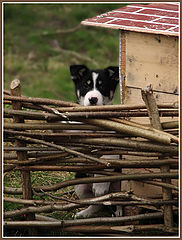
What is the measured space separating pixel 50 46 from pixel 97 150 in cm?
584

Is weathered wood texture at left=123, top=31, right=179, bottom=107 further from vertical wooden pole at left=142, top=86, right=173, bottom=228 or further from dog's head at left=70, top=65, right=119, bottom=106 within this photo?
dog's head at left=70, top=65, right=119, bottom=106

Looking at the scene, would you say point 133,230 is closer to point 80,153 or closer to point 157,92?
point 80,153

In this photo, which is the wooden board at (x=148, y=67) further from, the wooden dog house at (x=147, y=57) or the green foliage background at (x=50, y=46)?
the green foliage background at (x=50, y=46)

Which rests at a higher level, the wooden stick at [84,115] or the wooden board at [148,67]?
the wooden board at [148,67]

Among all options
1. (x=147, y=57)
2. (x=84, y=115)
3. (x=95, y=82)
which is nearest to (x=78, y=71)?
(x=95, y=82)

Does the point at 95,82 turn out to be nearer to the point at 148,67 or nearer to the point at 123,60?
the point at 123,60

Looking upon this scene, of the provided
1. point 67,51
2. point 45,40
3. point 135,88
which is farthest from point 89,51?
point 135,88

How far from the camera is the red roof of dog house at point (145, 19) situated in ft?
10.6

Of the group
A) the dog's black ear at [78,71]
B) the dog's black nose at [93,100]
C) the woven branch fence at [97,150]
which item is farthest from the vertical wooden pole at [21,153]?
the dog's black ear at [78,71]

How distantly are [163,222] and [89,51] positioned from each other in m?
5.48

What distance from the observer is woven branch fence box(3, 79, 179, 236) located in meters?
2.97

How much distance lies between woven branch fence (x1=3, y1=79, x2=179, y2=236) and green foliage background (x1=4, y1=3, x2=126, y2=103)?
3.71 metres

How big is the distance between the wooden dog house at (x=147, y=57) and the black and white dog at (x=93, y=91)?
0.36 metres

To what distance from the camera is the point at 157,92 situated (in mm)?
3283
